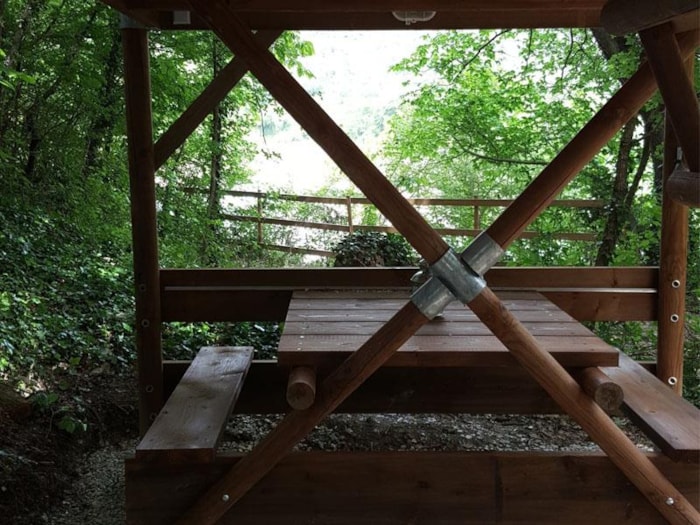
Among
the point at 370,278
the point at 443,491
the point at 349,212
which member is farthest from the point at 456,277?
the point at 349,212

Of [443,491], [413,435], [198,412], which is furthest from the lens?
[413,435]

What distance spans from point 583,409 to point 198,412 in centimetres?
144

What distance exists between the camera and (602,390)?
7.32 feet

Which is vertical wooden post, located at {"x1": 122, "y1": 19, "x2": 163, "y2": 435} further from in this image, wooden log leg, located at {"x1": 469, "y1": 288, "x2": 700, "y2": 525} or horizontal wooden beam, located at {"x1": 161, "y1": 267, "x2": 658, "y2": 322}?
wooden log leg, located at {"x1": 469, "y1": 288, "x2": 700, "y2": 525}

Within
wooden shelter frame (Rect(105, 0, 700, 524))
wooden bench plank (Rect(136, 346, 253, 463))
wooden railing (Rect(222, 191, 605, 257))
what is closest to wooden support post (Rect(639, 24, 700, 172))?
wooden shelter frame (Rect(105, 0, 700, 524))

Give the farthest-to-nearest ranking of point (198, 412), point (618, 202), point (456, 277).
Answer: point (618, 202), point (198, 412), point (456, 277)

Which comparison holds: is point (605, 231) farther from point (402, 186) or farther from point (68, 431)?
point (402, 186)

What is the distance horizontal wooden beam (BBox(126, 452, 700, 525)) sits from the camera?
8.02 feet

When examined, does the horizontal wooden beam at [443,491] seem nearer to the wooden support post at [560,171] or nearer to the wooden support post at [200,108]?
the wooden support post at [560,171]

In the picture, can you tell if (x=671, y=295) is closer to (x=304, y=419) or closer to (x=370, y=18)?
(x=370, y=18)

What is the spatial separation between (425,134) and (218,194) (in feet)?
12.1

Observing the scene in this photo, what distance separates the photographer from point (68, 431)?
4055mm

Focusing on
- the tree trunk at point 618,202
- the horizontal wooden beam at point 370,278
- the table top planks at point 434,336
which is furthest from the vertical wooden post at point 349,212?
the table top planks at point 434,336

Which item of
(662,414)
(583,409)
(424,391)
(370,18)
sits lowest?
(424,391)
